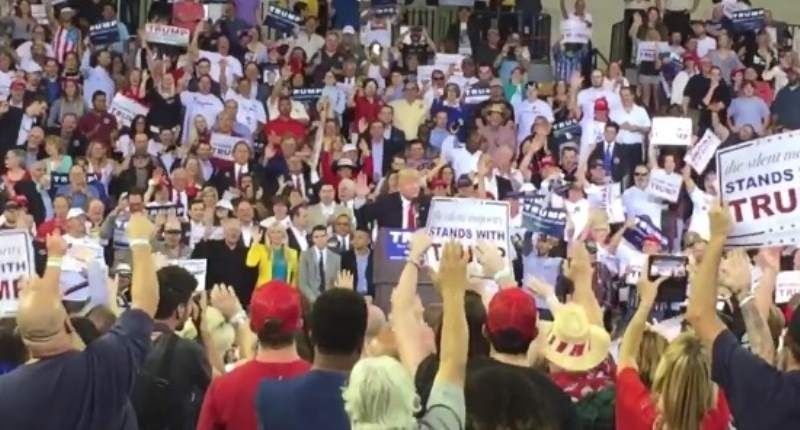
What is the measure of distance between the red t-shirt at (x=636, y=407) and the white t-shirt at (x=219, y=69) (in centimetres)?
1559

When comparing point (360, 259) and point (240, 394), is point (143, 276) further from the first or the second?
point (360, 259)

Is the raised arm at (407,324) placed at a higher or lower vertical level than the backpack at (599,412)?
higher

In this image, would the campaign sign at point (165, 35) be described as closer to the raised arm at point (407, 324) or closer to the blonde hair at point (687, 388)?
the raised arm at point (407, 324)

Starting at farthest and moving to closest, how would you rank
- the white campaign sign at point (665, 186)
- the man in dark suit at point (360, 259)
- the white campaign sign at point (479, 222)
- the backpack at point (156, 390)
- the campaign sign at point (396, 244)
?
the white campaign sign at point (665, 186) < the man in dark suit at point (360, 259) < the campaign sign at point (396, 244) < the white campaign sign at point (479, 222) < the backpack at point (156, 390)

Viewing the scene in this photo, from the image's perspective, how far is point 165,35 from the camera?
2109 centimetres

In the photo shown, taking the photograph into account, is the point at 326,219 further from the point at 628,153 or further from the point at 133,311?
the point at 133,311

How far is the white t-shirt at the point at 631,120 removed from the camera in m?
20.5

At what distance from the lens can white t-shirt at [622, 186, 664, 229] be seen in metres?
18.5

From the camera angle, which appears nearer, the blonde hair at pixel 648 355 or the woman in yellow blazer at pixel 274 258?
the blonde hair at pixel 648 355

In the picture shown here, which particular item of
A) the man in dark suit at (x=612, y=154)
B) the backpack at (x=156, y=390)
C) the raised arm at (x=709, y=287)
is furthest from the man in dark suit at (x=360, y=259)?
the raised arm at (x=709, y=287)

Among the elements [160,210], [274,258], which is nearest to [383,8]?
[274,258]

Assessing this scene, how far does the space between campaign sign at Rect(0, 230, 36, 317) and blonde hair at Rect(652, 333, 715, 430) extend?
4.48 meters

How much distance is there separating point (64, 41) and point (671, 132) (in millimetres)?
7574

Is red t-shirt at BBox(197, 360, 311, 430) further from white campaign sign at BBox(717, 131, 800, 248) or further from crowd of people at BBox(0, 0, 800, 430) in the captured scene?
white campaign sign at BBox(717, 131, 800, 248)
